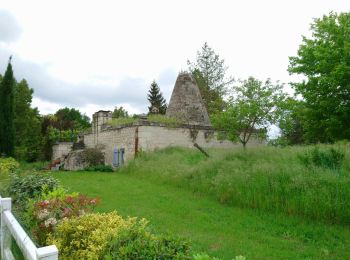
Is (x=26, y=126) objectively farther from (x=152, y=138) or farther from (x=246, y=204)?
(x=246, y=204)

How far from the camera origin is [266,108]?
14.6 m

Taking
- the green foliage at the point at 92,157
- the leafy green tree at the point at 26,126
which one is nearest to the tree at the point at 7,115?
the leafy green tree at the point at 26,126

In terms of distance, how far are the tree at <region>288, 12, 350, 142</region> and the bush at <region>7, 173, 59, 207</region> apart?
14203 mm

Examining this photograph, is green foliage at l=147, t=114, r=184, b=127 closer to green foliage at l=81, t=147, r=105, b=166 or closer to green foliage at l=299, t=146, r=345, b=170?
green foliage at l=81, t=147, r=105, b=166

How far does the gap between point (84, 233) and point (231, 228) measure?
151 inches

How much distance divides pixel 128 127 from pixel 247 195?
11.7m

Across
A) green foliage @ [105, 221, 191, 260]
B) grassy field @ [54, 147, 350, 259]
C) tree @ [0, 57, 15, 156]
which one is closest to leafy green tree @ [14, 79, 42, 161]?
tree @ [0, 57, 15, 156]

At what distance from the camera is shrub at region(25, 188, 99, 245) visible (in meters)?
4.84

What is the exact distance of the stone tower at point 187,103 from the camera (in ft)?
69.6

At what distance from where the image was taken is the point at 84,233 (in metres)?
4.09

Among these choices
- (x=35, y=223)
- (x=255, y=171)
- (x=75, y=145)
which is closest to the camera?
(x=35, y=223)

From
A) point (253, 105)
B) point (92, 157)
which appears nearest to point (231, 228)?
point (253, 105)

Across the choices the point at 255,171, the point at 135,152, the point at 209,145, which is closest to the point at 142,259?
the point at 255,171

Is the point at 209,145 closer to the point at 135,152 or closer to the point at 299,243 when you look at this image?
the point at 135,152
